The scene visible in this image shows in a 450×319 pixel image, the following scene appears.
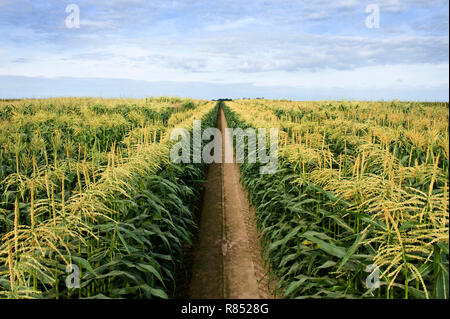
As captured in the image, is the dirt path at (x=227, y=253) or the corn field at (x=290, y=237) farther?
the dirt path at (x=227, y=253)

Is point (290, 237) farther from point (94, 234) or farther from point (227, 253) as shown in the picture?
point (227, 253)

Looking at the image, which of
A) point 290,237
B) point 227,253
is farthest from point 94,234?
point 227,253

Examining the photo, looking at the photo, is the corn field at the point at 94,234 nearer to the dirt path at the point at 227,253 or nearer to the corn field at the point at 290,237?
the corn field at the point at 290,237

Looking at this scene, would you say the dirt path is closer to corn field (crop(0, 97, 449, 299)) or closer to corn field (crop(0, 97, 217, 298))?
corn field (crop(0, 97, 449, 299))

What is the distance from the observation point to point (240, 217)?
18.4 ft

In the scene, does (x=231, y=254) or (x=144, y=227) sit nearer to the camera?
(x=144, y=227)

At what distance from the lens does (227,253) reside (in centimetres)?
426

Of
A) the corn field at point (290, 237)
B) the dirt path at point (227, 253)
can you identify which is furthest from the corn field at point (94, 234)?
the dirt path at point (227, 253)

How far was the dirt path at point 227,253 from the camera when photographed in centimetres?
344
